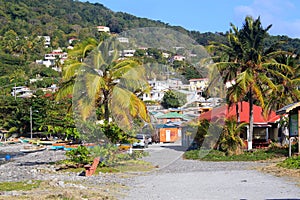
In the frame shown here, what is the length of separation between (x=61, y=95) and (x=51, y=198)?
7.57 metres

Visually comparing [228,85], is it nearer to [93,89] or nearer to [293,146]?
[293,146]

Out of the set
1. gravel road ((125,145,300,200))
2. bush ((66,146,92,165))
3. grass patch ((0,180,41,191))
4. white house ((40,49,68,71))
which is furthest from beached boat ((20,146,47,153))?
white house ((40,49,68,71))

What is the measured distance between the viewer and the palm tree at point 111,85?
14.3m

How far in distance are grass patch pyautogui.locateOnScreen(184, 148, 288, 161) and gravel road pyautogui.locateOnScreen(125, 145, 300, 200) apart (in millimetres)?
1149

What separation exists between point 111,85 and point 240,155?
8005mm

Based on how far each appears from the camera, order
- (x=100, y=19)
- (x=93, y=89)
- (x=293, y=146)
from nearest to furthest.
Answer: (x=93, y=89)
(x=293, y=146)
(x=100, y=19)

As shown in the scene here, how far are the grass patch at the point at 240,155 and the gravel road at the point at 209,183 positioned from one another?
115cm

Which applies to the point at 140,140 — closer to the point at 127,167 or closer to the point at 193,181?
the point at 127,167

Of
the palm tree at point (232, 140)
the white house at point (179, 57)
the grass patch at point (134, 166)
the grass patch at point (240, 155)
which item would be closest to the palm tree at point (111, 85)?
the white house at point (179, 57)

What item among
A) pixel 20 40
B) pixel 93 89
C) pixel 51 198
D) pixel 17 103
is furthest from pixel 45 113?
pixel 20 40

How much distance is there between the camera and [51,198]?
1042cm

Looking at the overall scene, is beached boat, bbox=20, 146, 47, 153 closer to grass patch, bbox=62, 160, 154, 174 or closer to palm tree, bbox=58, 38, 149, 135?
grass patch, bbox=62, 160, 154, 174

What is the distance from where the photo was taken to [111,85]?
15461 mm

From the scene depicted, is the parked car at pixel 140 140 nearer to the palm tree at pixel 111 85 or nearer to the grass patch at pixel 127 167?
the grass patch at pixel 127 167
